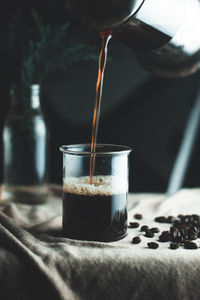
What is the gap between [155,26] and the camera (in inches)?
35.5

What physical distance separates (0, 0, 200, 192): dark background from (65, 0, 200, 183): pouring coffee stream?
1.49ft

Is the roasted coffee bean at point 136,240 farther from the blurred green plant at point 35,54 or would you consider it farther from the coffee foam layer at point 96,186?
the blurred green plant at point 35,54

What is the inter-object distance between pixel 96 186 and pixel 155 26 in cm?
35

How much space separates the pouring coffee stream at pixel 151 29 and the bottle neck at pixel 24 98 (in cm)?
31

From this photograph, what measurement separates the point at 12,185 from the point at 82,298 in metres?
0.58

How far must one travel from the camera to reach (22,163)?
1240 mm

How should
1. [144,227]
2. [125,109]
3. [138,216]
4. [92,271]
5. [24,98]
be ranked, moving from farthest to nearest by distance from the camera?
[125,109] < [24,98] < [138,216] < [144,227] < [92,271]

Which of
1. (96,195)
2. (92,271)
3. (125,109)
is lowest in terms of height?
(92,271)

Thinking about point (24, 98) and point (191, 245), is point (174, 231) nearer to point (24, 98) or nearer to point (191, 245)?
point (191, 245)

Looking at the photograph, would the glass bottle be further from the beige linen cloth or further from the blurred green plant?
the beige linen cloth

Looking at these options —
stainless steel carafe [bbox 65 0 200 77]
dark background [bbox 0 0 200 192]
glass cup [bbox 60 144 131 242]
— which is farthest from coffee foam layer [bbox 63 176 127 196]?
dark background [bbox 0 0 200 192]

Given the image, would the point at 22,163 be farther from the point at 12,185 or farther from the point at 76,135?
the point at 76,135

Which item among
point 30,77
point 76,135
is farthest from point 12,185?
point 76,135

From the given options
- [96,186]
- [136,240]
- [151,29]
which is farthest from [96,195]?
[151,29]
